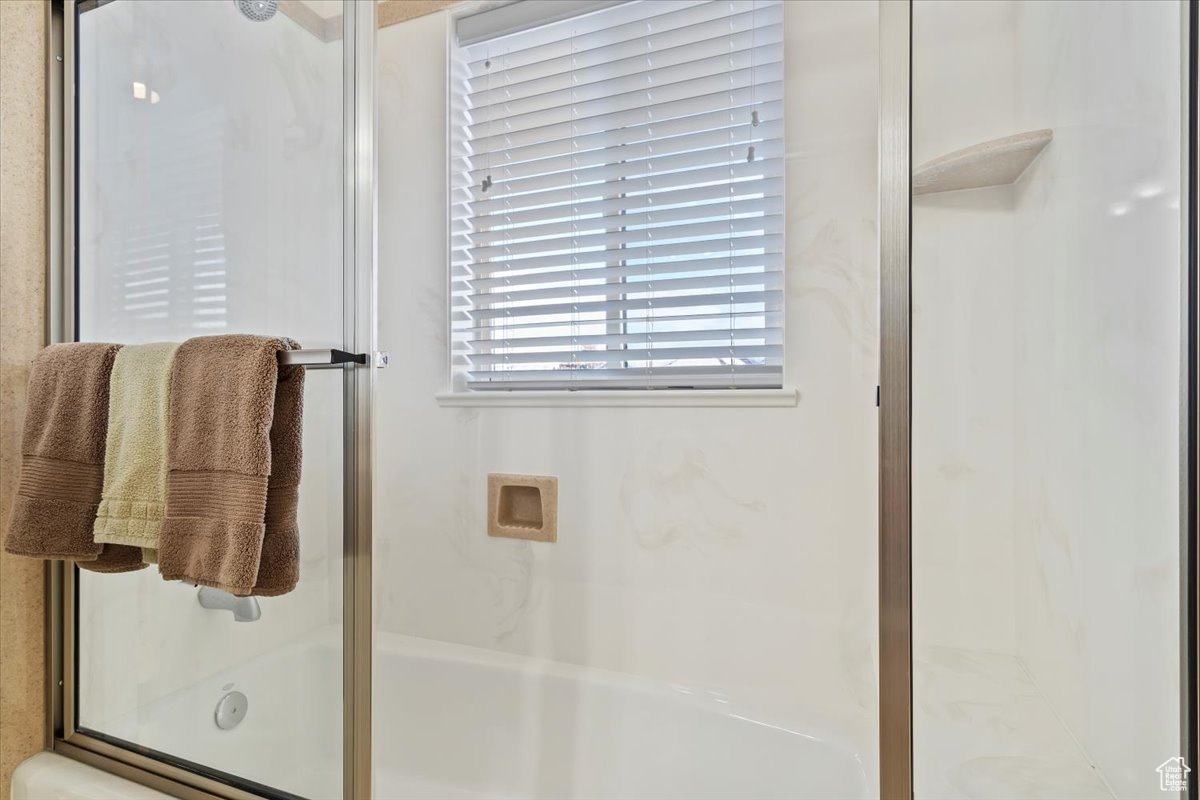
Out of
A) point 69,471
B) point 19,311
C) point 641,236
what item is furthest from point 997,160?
point 19,311

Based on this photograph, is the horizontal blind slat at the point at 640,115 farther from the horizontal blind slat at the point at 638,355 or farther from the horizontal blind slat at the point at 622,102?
the horizontal blind slat at the point at 638,355

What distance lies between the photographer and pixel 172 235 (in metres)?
0.98

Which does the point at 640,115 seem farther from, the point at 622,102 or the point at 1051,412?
the point at 1051,412

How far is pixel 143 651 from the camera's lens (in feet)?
3.30

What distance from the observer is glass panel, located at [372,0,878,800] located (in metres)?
1.22

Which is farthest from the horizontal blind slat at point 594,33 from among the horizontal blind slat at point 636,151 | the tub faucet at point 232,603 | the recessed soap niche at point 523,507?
the tub faucet at point 232,603

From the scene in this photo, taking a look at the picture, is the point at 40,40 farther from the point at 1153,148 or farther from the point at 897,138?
the point at 1153,148

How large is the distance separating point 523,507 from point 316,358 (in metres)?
0.88

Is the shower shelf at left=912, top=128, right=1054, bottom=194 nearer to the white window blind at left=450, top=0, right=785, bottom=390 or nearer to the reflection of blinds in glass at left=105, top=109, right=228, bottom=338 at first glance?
the white window blind at left=450, top=0, right=785, bottom=390

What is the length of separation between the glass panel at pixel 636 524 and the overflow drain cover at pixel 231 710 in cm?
62

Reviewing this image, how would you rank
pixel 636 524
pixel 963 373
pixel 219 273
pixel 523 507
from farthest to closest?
pixel 523 507 → pixel 636 524 → pixel 219 273 → pixel 963 373

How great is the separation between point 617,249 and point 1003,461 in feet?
2.90

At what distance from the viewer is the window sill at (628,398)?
50.3 inches

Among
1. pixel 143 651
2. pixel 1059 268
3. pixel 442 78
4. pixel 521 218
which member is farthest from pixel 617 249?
pixel 143 651
